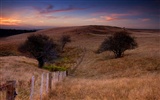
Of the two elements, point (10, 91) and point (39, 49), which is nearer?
point (10, 91)

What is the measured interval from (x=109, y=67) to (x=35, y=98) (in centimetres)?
3366

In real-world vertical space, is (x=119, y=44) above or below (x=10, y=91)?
below

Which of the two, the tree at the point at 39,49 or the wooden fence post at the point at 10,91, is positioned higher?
the wooden fence post at the point at 10,91

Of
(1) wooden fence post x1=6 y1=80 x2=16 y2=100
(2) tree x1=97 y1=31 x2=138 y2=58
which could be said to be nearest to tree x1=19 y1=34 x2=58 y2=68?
(2) tree x1=97 y1=31 x2=138 y2=58

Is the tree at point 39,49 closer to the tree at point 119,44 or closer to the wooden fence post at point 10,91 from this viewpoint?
the tree at point 119,44

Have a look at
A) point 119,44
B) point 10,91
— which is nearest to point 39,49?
point 119,44


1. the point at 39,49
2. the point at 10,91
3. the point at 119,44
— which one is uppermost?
the point at 10,91

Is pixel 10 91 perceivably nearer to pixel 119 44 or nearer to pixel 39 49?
pixel 39 49

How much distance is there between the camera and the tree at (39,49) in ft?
169

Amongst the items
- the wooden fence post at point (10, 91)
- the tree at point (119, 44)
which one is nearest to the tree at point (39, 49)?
the tree at point (119, 44)

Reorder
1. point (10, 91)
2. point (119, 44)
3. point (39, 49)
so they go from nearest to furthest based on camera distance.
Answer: point (10, 91), point (39, 49), point (119, 44)

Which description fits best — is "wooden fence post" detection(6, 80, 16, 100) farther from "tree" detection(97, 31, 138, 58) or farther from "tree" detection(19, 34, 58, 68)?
"tree" detection(97, 31, 138, 58)

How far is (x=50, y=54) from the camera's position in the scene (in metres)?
52.2

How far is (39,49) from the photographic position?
52.0m
